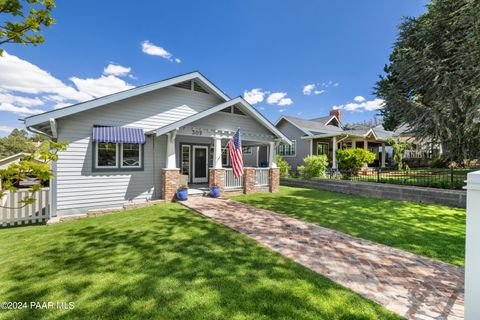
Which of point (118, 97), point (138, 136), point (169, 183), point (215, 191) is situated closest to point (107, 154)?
point (138, 136)

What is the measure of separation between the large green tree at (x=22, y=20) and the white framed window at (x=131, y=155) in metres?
6.74

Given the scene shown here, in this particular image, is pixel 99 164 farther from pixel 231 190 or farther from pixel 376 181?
pixel 376 181

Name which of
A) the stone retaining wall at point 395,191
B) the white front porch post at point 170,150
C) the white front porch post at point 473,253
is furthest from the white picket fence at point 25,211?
the stone retaining wall at point 395,191

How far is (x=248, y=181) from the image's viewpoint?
11.2 meters

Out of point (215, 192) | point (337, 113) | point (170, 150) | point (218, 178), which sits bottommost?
point (215, 192)

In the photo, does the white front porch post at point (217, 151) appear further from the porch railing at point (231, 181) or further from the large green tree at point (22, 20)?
the large green tree at point (22, 20)

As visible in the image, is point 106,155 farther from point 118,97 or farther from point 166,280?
point 166,280

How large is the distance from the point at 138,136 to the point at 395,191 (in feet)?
40.1

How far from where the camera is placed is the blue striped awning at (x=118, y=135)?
7.90 m

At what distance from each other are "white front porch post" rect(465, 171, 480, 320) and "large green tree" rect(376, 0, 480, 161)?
11.6 meters

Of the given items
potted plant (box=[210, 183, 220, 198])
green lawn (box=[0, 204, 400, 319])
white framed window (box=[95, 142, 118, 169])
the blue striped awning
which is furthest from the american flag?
white framed window (box=[95, 142, 118, 169])

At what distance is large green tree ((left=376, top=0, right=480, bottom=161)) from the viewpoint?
9.92 m

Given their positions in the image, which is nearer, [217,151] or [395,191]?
[395,191]

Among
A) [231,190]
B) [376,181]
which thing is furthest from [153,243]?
[376,181]
